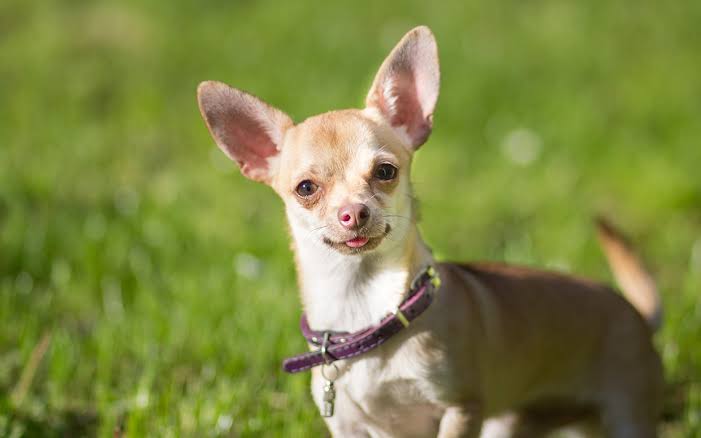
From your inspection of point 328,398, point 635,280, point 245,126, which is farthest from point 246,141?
point 635,280

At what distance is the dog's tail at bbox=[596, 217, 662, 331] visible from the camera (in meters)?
3.29

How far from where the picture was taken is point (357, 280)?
2486 mm

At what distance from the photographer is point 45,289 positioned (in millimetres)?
3875

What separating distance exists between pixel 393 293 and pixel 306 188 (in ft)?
1.21

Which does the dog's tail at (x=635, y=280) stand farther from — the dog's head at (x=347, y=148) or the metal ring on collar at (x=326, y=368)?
the metal ring on collar at (x=326, y=368)

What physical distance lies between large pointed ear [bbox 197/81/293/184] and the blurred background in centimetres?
80

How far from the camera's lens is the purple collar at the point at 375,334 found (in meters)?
2.38

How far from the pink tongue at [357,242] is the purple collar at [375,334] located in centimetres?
21

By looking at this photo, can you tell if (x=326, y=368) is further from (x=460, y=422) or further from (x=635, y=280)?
(x=635, y=280)

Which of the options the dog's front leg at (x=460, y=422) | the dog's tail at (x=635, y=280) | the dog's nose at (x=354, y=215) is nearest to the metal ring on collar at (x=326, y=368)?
the dog's front leg at (x=460, y=422)

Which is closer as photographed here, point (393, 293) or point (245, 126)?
point (393, 293)

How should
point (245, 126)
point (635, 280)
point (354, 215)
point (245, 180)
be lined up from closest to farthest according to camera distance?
point (354, 215) < point (245, 126) < point (635, 280) < point (245, 180)

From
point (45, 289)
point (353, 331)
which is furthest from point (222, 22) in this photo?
point (353, 331)

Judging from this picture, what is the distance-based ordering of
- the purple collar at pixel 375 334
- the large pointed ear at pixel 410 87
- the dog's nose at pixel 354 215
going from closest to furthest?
the dog's nose at pixel 354 215 → the purple collar at pixel 375 334 → the large pointed ear at pixel 410 87
